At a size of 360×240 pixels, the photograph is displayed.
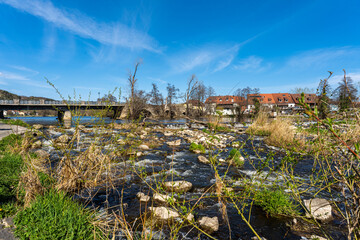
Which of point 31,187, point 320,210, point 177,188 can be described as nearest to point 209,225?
point 177,188

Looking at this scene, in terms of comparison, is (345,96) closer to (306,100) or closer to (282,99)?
(306,100)

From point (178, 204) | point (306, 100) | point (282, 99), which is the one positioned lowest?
point (178, 204)

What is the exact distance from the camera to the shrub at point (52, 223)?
2250 mm

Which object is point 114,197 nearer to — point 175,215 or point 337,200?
point 175,215

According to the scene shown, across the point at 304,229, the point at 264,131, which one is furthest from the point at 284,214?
the point at 264,131

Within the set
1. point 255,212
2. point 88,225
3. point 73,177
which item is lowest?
point 255,212

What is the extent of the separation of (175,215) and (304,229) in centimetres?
237

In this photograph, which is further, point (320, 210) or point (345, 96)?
point (320, 210)

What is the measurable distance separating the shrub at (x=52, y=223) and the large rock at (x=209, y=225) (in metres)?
1.76

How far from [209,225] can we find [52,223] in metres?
2.45

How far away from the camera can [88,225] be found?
2.59m

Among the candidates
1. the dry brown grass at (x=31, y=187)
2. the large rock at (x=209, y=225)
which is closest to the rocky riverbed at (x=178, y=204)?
the large rock at (x=209, y=225)

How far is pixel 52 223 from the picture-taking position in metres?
2.35

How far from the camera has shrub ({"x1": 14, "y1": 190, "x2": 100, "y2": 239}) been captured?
225 centimetres
